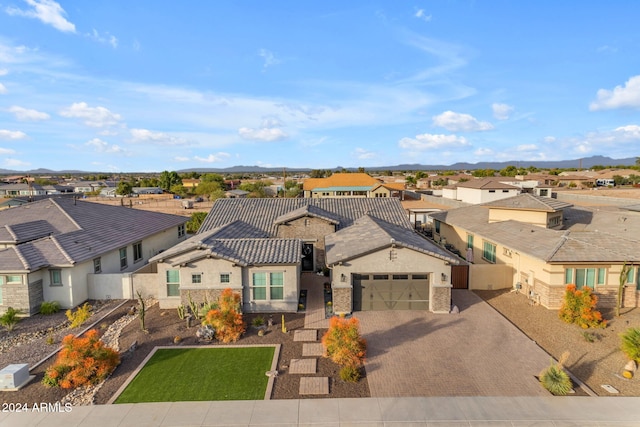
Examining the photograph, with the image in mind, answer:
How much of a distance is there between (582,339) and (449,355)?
6.83 m

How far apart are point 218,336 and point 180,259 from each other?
17.8ft

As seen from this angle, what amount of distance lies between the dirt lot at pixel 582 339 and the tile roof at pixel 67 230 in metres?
25.2

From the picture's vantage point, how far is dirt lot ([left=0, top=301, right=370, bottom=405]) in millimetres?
12688

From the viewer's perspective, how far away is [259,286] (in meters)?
20.0

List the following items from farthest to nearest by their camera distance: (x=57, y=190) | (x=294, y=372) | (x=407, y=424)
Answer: (x=57, y=190) → (x=294, y=372) → (x=407, y=424)

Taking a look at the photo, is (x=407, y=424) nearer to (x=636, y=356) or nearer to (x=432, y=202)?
(x=636, y=356)

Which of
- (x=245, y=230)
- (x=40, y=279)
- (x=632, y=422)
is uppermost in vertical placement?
(x=245, y=230)

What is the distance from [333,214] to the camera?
31.3m

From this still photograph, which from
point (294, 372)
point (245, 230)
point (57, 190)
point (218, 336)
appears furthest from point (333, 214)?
point (57, 190)

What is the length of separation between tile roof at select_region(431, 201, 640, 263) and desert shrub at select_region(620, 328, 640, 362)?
17.9 feet

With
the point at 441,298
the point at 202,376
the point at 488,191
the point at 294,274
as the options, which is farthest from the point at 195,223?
the point at 488,191

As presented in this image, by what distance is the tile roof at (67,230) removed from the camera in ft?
67.5

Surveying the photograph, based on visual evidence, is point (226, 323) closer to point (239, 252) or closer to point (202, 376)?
point (202, 376)

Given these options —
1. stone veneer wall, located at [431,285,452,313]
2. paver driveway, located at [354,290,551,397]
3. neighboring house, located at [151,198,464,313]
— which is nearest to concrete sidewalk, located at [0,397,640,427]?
paver driveway, located at [354,290,551,397]
